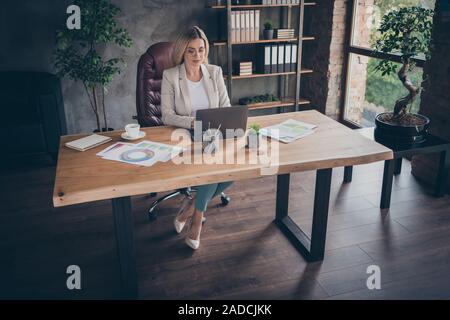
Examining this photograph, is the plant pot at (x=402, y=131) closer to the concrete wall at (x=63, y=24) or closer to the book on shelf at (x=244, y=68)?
the book on shelf at (x=244, y=68)

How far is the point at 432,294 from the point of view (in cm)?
236

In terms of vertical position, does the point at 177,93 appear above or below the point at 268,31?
below

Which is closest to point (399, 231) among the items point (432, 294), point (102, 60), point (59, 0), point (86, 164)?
point (432, 294)

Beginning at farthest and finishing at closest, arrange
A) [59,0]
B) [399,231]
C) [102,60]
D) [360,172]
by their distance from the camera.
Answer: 1. [102,60]
2. [59,0]
3. [360,172]
4. [399,231]

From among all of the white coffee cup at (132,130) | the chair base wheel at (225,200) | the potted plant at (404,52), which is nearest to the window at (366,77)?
the potted plant at (404,52)

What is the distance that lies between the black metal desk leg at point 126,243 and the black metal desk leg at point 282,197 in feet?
3.88

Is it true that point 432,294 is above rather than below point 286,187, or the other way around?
below

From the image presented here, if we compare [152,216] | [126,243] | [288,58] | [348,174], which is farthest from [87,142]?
[288,58]

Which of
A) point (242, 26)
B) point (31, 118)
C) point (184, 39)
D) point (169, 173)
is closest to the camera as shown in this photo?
point (169, 173)

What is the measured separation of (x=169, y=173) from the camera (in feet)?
6.59

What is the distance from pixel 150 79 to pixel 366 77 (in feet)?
9.07

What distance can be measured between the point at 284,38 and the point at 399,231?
8.68ft

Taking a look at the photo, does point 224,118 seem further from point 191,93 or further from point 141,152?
point 191,93
